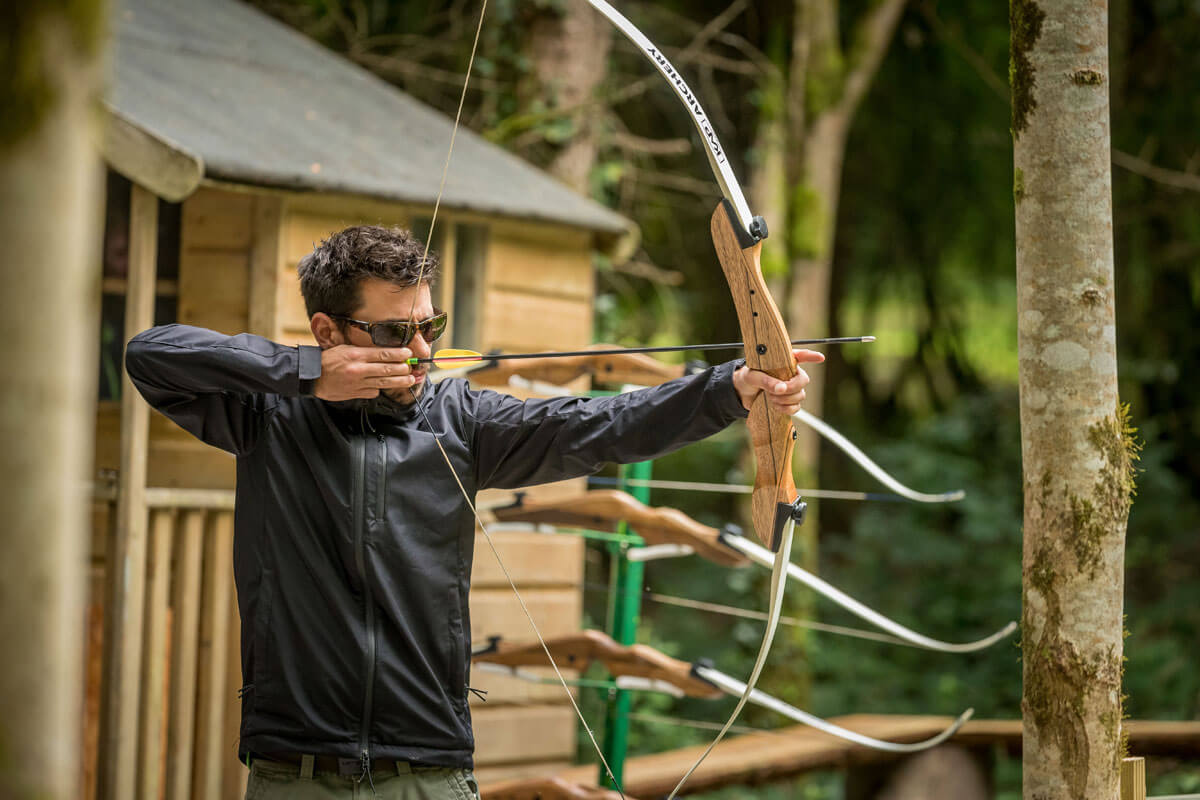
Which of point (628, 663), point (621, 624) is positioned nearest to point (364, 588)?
point (628, 663)

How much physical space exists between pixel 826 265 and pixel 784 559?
4.16 metres

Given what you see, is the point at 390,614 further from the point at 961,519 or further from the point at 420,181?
the point at 961,519

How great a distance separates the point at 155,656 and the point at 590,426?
→ 1973mm

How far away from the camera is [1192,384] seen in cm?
748

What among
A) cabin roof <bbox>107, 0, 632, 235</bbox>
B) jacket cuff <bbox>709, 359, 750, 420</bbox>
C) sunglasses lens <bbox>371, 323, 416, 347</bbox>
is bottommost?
jacket cuff <bbox>709, 359, 750, 420</bbox>

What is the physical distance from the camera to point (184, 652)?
129 inches

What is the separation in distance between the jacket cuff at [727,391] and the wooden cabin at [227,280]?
6.15ft

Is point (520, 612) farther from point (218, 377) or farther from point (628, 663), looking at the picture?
point (218, 377)

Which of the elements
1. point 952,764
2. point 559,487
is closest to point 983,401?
point 952,764

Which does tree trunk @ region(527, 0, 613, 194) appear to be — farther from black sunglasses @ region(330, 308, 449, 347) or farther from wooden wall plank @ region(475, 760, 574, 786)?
black sunglasses @ region(330, 308, 449, 347)

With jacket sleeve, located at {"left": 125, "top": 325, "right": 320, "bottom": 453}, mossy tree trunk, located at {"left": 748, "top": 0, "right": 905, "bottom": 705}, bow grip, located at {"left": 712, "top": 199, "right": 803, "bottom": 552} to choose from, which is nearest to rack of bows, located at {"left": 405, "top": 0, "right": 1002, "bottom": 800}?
bow grip, located at {"left": 712, "top": 199, "right": 803, "bottom": 552}

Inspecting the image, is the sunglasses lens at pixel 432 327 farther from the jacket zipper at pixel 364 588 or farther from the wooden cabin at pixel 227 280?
the wooden cabin at pixel 227 280

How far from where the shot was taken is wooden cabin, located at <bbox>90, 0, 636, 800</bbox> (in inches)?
125

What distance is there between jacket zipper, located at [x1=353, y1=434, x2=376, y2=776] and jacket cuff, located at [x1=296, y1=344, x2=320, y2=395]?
0.13m
